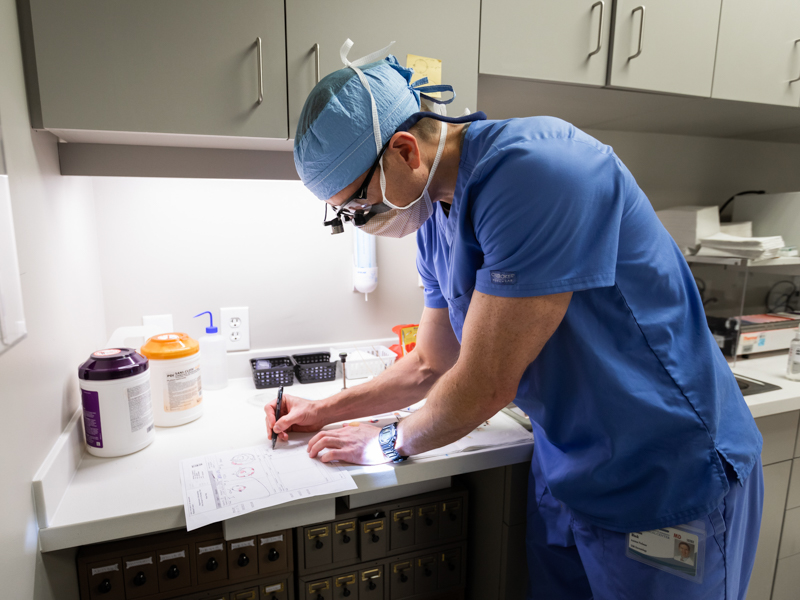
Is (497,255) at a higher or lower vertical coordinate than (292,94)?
lower

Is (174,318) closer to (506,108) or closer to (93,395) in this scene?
(93,395)

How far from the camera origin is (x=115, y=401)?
1.02 metres

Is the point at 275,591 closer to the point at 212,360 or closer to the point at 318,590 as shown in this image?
the point at 318,590

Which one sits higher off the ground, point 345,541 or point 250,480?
point 250,480

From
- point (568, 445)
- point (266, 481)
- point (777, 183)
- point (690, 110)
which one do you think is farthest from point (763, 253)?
point (266, 481)

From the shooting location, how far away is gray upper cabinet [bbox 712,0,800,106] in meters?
1.42

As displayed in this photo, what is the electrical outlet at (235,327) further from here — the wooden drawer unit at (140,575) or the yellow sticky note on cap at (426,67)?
the yellow sticky note on cap at (426,67)

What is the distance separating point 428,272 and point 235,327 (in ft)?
2.46

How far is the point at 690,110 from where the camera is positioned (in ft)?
5.24

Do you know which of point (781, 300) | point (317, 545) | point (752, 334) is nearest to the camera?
point (317, 545)

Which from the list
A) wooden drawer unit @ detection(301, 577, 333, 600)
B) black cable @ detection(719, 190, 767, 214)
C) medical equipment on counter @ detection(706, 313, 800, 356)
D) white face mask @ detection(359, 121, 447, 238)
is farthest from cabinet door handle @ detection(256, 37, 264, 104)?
black cable @ detection(719, 190, 767, 214)

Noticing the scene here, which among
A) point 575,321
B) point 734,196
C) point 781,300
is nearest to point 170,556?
point 575,321

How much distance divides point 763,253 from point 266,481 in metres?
1.75

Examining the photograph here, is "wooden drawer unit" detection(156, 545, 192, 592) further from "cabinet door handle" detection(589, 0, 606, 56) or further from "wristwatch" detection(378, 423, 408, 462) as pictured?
"cabinet door handle" detection(589, 0, 606, 56)
